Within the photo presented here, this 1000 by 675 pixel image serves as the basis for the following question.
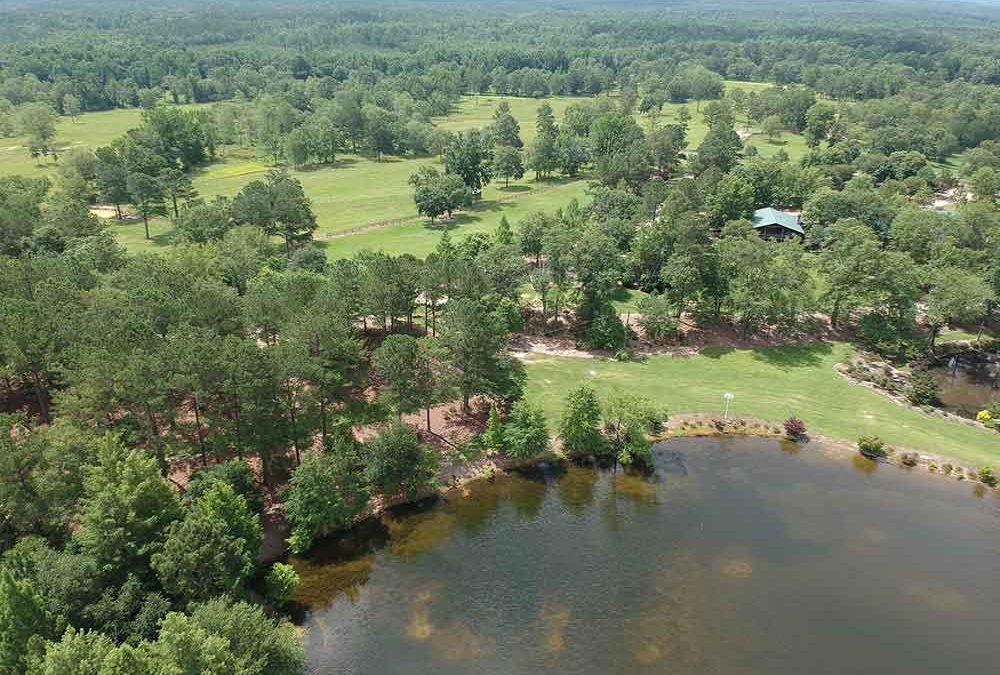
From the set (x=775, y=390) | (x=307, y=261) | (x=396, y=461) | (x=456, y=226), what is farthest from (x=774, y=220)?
(x=396, y=461)

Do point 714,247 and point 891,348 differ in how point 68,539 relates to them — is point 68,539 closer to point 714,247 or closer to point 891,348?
point 714,247

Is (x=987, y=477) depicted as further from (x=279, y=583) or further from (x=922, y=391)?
(x=279, y=583)

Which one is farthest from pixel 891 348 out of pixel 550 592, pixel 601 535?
pixel 550 592

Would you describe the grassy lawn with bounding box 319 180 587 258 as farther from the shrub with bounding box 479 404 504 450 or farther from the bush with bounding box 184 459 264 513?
the bush with bounding box 184 459 264 513

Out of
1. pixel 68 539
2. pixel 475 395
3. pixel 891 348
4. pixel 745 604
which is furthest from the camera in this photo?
pixel 891 348

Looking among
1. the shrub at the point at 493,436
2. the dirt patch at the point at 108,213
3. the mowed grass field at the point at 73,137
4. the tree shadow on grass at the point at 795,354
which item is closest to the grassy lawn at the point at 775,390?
the tree shadow on grass at the point at 795,354

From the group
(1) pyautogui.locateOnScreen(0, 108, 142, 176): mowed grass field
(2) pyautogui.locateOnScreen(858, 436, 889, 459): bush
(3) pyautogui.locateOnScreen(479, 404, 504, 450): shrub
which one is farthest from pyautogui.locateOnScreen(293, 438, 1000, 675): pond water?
(1) pyautogui.locateOnScreen(0, 108, 142, 176): mowed grass field
